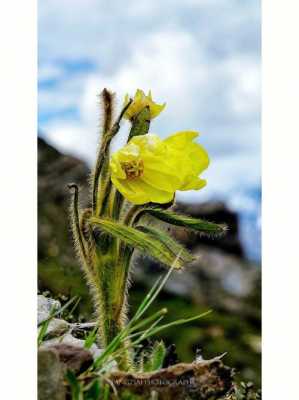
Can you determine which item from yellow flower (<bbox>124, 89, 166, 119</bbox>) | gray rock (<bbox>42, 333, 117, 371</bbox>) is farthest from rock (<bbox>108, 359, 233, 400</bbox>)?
yellow flower (<bbox>124, 89, 166, 119</bbox>)

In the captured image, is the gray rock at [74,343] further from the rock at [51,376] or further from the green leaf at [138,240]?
the green leaf at [138,240]

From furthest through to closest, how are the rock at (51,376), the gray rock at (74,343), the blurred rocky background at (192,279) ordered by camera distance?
the blurred rocky background at (192,279) → the gray rock at (74,343) → the rock at (51,376)

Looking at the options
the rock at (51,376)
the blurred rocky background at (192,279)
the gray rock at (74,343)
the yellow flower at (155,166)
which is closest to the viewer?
the rock at (51,376)

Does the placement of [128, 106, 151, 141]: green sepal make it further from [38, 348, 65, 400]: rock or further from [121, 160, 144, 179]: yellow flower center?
[38, 348, 65, 400]: rock

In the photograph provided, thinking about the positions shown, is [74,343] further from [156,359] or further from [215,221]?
[215,221]

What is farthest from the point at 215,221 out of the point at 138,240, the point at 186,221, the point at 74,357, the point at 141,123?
the point at 74,357

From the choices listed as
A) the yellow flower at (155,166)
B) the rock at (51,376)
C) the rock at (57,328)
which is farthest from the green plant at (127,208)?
the rock at (51,376)

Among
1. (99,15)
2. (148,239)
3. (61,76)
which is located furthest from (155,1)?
(148,239)
